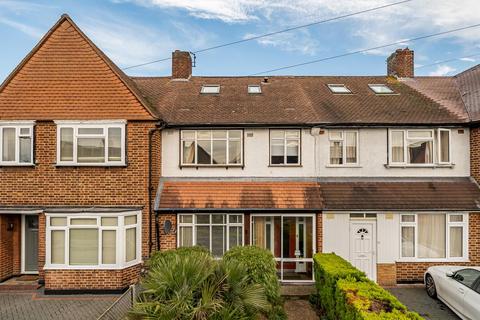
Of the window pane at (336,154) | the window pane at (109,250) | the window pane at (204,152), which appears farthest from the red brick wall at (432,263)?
the window pane at (109,250)

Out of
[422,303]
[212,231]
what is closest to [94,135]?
[212,231]

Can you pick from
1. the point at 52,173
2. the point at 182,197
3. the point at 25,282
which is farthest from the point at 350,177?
the point at 25,282

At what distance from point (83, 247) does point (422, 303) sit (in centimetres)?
1074

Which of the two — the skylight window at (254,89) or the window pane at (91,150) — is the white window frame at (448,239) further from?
the window pane at (91,150)

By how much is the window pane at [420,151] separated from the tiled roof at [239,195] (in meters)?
3.90

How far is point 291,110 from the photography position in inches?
489

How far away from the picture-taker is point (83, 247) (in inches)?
398

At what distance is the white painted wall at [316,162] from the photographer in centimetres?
1166

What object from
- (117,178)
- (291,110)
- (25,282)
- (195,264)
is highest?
(291,110)

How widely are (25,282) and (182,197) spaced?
19.8 ft

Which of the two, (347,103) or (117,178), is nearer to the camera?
(117,178)

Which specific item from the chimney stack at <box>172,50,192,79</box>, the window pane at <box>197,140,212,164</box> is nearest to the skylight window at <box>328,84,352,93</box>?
the window pane at <box>197,140,212,164</box>

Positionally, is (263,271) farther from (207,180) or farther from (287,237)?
(207,180)

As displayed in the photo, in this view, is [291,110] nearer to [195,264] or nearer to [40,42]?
[195,264]
